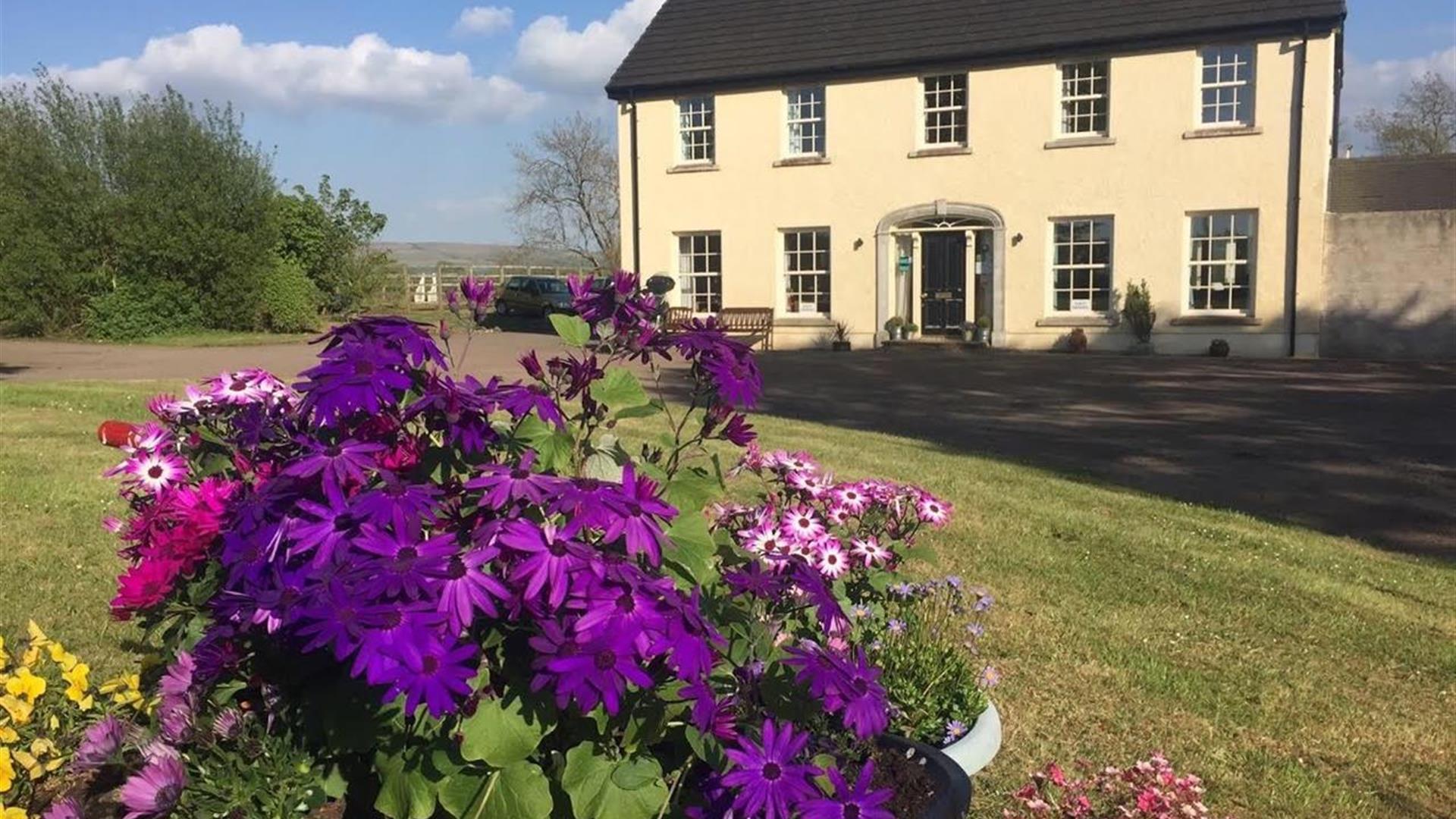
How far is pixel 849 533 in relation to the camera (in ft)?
12.7

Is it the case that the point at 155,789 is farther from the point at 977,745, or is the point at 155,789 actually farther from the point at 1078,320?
the point at 1078,320

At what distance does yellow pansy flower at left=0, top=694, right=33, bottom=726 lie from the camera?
255cm

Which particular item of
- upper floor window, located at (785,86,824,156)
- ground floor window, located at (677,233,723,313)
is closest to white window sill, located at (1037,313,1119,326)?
upper floor window, located at (785,86,824,156)

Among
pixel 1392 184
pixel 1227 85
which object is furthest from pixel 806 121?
pixel 1392 184

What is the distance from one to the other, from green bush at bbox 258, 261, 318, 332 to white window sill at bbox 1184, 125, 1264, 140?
21.2 m

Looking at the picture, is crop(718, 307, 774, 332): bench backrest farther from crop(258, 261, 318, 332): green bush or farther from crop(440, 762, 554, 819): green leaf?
crop(440, 762, 554, 819): green leaf

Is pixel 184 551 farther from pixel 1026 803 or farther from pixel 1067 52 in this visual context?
pixel 1067 52

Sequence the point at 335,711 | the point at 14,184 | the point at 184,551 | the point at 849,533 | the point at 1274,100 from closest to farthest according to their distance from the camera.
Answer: the point at 335,711 < the point at 184,551 < the point at 849,533 < the point at 1274,100 < the point at 14,184

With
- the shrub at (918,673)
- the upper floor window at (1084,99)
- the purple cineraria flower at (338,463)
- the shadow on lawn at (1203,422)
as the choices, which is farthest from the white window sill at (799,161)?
the purple cineraria flower at (338,463)

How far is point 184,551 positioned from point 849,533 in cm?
220

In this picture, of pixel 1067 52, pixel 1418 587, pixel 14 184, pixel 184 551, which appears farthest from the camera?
pixel 14 184

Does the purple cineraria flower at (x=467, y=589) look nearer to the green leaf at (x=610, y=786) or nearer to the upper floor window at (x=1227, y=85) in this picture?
the green leaf at (x=610, y=786)

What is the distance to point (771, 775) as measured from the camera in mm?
1855

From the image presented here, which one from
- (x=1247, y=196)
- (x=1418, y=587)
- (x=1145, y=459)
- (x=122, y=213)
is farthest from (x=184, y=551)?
(x=122, y=213)
